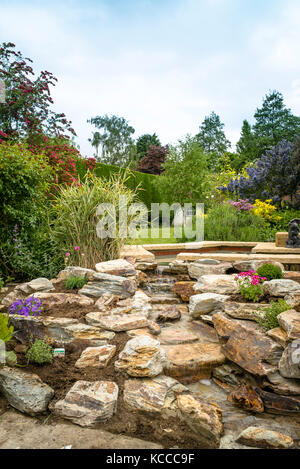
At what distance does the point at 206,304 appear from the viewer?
3283 millimetres

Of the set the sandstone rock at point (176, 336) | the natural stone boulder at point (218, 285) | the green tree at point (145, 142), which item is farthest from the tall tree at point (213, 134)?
the sandstone rock at point (176, 336)

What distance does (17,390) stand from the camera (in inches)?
71.8

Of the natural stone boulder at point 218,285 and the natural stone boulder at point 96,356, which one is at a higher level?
the natural stone boulder at point 218,285

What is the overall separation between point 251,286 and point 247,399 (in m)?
1.35

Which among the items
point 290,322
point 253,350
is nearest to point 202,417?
point 253,350

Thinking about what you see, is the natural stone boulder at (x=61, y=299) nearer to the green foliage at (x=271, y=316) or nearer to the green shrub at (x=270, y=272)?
the green foliage at (x=271, y=316)

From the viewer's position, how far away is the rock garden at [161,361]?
1756mm

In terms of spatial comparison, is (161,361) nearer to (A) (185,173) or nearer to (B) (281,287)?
(B) (281,287)

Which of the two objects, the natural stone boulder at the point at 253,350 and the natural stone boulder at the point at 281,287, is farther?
the natural stone boulder at the point at 281,287

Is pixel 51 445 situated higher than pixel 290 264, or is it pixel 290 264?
pixel 290 264

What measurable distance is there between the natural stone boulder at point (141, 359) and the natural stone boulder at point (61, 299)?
39.1 inches

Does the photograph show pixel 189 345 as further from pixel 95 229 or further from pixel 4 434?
pixel 95 229

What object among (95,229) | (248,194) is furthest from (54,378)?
(248,194)

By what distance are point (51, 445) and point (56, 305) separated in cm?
164
